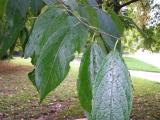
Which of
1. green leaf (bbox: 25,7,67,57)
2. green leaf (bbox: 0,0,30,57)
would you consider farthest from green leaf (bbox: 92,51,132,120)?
green leaf (bbox: 0,0,30,57)

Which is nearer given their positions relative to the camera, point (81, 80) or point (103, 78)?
point (103, 78)

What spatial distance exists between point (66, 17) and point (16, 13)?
26 cm

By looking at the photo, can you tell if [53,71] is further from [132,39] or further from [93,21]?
[132,39]

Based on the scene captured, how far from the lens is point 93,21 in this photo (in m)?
0.92

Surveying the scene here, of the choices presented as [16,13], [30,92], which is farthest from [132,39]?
[16,13]

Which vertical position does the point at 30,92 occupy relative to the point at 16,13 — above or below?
below

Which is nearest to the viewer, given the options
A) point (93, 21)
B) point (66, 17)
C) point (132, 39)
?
point (66, 17)

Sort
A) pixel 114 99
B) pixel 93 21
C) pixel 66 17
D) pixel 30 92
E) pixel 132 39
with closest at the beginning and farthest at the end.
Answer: pixel 114 99
pixel 66 17
pixel 93 21
pixel 30 92
pixel 132 39

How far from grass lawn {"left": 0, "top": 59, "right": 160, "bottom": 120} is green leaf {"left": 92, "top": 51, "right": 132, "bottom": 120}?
282 inches

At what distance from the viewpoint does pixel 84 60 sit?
671 mm

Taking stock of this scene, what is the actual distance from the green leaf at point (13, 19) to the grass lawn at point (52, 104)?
6.65 meters

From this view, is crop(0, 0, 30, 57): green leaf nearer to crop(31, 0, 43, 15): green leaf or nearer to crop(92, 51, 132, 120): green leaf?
crop(31, 0, 43, 15): green leaf

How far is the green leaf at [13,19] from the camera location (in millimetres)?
976

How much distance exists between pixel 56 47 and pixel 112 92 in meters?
0.21
